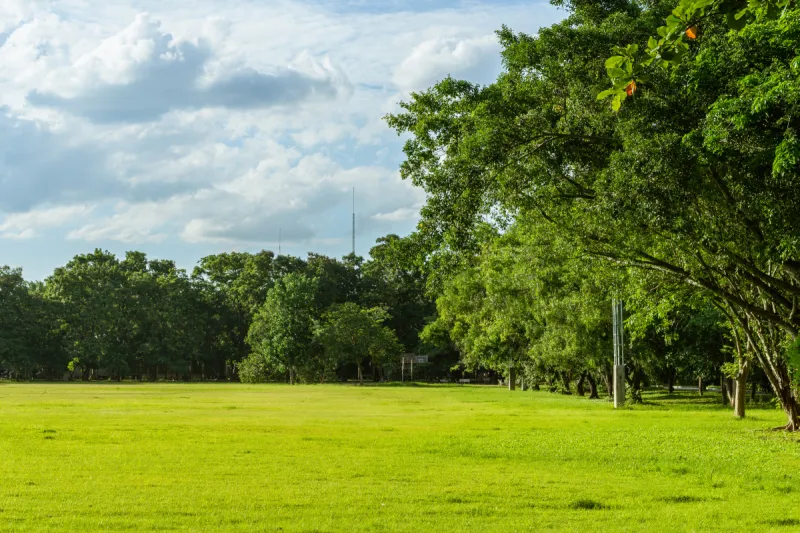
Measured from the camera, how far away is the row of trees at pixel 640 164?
1650 cm

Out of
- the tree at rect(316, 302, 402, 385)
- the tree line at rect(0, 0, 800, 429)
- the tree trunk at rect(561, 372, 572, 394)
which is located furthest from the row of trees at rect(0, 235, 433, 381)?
the tree line at rect(0, 0, 800, 429)

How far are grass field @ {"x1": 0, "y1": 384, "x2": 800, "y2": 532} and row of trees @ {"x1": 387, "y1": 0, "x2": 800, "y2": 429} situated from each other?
11.9ft

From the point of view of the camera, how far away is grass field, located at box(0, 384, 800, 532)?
10.4 metres

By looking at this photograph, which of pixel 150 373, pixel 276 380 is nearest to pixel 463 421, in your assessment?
pixel 276 380

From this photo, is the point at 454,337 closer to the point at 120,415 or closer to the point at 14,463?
the point at 120,415

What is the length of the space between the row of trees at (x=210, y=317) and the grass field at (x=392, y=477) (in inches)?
2508

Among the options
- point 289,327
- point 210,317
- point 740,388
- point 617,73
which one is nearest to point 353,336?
point 289,327

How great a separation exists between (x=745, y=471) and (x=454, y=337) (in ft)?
185

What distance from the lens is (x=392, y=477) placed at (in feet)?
46.8

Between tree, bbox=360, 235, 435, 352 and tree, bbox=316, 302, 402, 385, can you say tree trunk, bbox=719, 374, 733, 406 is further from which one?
tree, bbox=360, 235, 435, 352

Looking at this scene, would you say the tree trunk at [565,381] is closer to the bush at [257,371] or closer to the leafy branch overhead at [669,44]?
the bush at [257,371]

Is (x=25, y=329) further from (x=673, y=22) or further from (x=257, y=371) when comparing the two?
(x=673, y=22)

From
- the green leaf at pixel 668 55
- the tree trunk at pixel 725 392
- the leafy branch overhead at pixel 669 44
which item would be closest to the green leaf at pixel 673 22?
the leafy branch overhead at pixel 669 44

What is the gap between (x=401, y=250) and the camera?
21.8 m
